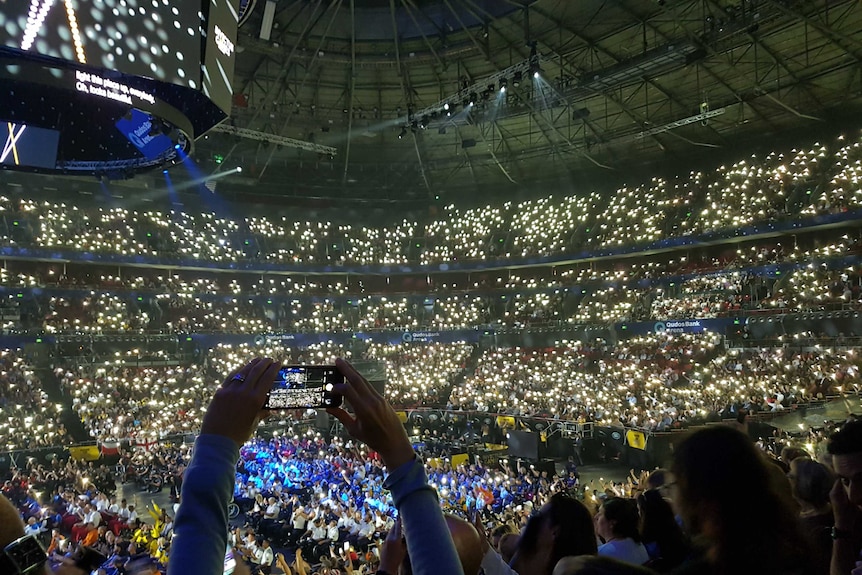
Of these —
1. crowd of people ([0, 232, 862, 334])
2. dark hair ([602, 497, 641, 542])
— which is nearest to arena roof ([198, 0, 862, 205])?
crowd of people ([0, 232, 862, 334])

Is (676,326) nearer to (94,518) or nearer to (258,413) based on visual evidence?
(94,518)

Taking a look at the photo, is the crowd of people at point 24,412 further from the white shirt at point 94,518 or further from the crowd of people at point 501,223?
the white shirt at point 94,518

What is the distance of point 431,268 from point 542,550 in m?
38.0

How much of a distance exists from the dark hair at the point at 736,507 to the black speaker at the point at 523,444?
2010 centimetres

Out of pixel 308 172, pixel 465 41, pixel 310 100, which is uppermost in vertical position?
pixel 308 172

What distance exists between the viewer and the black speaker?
2130 cm

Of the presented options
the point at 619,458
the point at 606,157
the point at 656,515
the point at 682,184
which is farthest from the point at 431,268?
the point at 656,515

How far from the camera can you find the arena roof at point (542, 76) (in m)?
21.7

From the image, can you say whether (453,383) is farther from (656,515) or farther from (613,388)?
(656,515)

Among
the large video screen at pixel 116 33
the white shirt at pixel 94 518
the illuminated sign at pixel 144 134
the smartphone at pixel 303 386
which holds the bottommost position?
the smartphone at pixel 303 386

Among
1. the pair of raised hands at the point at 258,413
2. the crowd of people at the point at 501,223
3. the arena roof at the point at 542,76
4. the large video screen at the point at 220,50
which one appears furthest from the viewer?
the crowd of people at the point at 501,223

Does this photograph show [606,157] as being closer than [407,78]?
No

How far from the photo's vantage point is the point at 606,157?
1439 inches

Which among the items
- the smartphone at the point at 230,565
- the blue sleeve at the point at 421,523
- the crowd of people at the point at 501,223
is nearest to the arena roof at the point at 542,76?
the crowd of people at the point at 501,223
